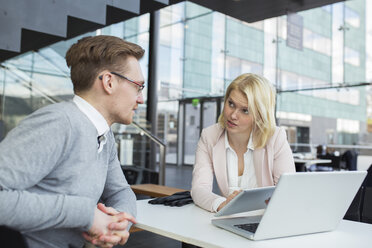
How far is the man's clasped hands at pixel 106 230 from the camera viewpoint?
1104 mm

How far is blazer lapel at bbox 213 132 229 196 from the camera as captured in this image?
6.72 feet

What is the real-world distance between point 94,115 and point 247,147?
1094mm

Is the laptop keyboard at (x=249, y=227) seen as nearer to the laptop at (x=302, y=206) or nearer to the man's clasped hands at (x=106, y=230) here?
the laptop at (x=302, y=206)

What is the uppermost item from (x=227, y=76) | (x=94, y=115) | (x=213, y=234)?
→ (x=227, y=76)

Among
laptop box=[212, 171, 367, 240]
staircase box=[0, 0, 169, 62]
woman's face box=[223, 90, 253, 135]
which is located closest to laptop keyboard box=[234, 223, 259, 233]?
laptop box=[212, 171, 367, 240]

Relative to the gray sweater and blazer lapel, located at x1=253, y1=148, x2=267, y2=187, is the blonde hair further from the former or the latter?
the gray sweater

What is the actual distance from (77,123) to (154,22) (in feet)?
25.4

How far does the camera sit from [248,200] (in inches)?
53.1

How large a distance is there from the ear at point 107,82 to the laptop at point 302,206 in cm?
61

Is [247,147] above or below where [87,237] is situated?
above

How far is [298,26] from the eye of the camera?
805cm

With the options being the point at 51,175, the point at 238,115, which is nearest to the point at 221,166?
the point at 238,115

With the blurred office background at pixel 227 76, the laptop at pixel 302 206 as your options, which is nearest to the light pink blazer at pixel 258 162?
the laptop at pixel 302 206

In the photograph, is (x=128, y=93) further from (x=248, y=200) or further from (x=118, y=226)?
(x=248, y=200)
